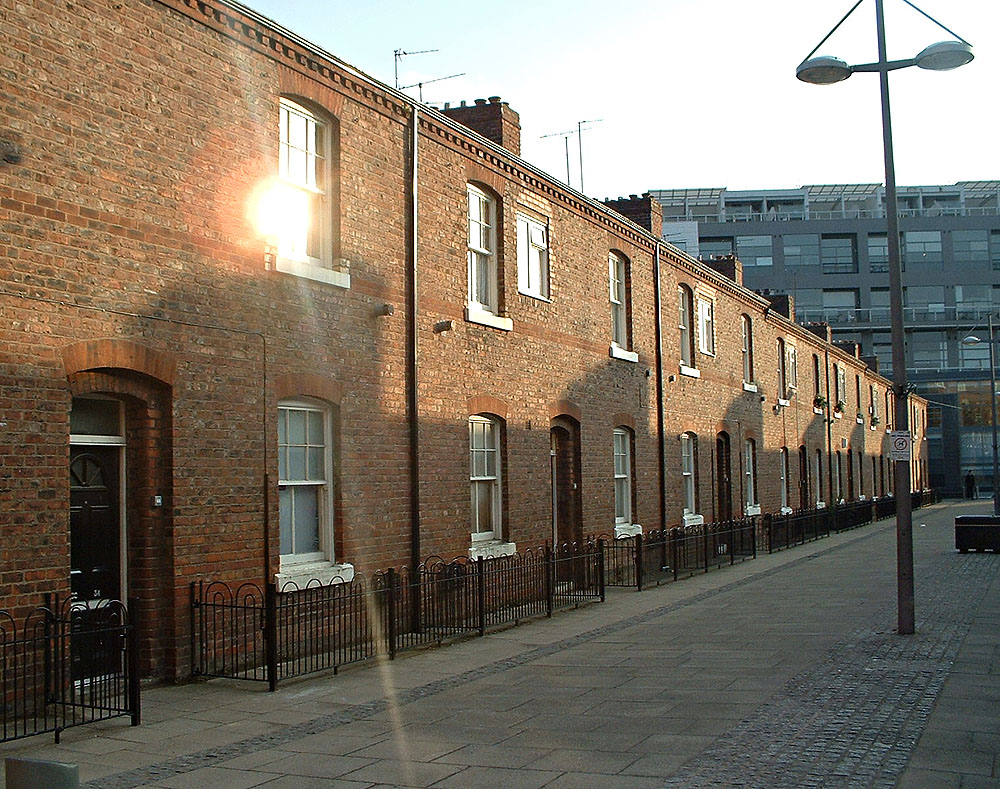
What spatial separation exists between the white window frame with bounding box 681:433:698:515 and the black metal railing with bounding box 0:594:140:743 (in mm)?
18745

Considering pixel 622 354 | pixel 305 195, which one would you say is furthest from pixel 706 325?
pixel 305 195

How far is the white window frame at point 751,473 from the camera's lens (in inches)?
1264

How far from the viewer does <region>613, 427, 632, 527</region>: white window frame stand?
75.5 feet

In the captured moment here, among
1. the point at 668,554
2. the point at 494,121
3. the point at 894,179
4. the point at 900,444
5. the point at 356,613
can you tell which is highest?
the point at 494,121

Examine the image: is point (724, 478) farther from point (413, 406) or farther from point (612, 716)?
point (612, 716)

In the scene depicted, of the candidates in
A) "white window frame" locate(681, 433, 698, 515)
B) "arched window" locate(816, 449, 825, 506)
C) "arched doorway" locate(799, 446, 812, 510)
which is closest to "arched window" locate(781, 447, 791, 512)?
"arched doorway" locate(799, 446, 812, 510)

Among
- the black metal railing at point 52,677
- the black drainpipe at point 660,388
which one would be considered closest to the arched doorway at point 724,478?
the black drainpipe at point 660,388

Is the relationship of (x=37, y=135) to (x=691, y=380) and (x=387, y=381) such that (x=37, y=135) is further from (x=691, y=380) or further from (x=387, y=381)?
(x=691, y=380)

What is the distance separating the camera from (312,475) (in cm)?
1348

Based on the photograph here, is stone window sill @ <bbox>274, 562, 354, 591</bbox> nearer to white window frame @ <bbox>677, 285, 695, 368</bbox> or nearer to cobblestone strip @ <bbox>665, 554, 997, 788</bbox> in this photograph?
cobblestone strip @ <bbox>665, 554, 997, 788</bbox>

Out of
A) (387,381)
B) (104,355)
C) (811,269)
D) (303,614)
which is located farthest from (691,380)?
(811,269)

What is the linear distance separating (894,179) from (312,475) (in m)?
8.44

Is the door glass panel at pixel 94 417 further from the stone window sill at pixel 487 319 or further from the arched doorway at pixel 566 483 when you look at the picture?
the arched doorway at pixel 566 483

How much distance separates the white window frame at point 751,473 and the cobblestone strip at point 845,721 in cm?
1774
